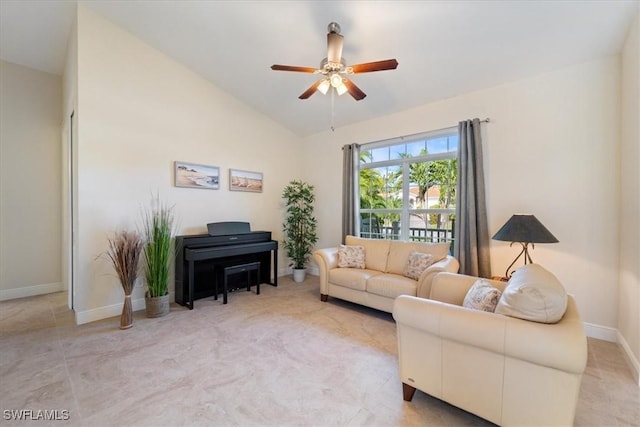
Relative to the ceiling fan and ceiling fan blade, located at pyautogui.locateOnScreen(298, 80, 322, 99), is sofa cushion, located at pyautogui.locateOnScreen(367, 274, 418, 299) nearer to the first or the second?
the ceiling fan

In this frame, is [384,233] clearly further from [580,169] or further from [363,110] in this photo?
[580,169]

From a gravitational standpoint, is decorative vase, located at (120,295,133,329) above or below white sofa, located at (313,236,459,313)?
below

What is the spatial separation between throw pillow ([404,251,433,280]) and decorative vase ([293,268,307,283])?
206 cm

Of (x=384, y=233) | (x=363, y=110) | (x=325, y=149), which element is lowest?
(x=384, y=233)

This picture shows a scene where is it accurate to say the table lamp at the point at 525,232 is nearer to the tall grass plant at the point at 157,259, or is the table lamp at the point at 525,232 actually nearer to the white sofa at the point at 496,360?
the white sofa at the point at 496,360

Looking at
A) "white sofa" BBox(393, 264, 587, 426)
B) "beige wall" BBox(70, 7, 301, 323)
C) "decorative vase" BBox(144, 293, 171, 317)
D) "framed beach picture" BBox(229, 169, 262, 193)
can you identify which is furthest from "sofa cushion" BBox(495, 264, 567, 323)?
"framed beach picture" BBox(229, 169, 262, 193)

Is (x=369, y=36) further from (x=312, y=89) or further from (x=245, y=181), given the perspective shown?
(x=245, y=181)

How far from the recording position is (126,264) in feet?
→ 9.68

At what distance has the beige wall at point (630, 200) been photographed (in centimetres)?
217

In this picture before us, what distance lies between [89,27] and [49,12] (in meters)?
0.47

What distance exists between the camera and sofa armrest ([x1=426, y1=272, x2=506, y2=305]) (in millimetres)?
2172

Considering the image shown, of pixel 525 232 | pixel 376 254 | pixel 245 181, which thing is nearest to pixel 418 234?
pixel 376 254

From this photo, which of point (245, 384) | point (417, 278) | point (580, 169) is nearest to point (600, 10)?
point (580, 169)

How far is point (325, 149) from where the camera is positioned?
516cm
